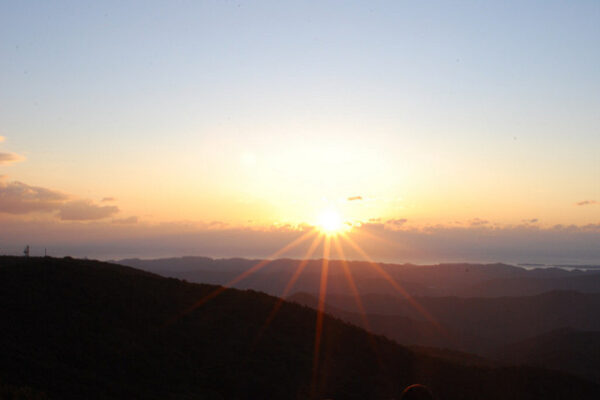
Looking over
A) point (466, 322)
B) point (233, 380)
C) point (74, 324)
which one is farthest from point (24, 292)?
point (466, 322)

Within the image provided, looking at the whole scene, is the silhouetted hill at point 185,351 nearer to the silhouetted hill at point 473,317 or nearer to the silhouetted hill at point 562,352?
the silhouetted hill at point 562,352

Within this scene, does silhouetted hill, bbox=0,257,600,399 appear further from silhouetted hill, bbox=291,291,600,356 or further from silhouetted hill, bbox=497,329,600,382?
silhouetted hill, bbox=291,291,600,356

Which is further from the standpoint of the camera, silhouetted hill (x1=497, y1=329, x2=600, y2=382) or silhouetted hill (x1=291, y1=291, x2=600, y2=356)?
silhouetted hill (x1=291, y1=291, x2=600, y2=356)

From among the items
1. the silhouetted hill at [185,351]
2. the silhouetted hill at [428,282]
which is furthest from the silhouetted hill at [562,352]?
the silhouetted hill at [428,282]

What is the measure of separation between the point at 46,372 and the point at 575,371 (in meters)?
36.8

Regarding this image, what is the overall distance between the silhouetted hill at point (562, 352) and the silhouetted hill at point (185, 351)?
1607cm

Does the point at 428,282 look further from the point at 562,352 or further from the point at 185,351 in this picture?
the point at 185,351

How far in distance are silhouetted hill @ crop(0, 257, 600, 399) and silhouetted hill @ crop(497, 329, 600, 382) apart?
16074 millimetres

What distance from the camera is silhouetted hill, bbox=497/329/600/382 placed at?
3628 cm

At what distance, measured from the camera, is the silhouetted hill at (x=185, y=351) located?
42.2 ft

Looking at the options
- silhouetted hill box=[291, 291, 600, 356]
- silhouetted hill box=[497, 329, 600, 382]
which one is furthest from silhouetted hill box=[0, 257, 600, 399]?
silhouetted hill box=[291, 291, 600, 356]

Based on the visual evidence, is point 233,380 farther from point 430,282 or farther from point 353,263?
point 353,263

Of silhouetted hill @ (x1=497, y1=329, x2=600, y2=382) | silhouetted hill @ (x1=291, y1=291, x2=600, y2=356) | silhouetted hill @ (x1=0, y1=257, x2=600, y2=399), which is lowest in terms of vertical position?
silhouetted hill @ (x1=291, y1=291, x2=600, y2=356)

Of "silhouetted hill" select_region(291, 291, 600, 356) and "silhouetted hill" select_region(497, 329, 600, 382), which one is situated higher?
"silhouetted hill" select_region(497, 329, 600, 382)
